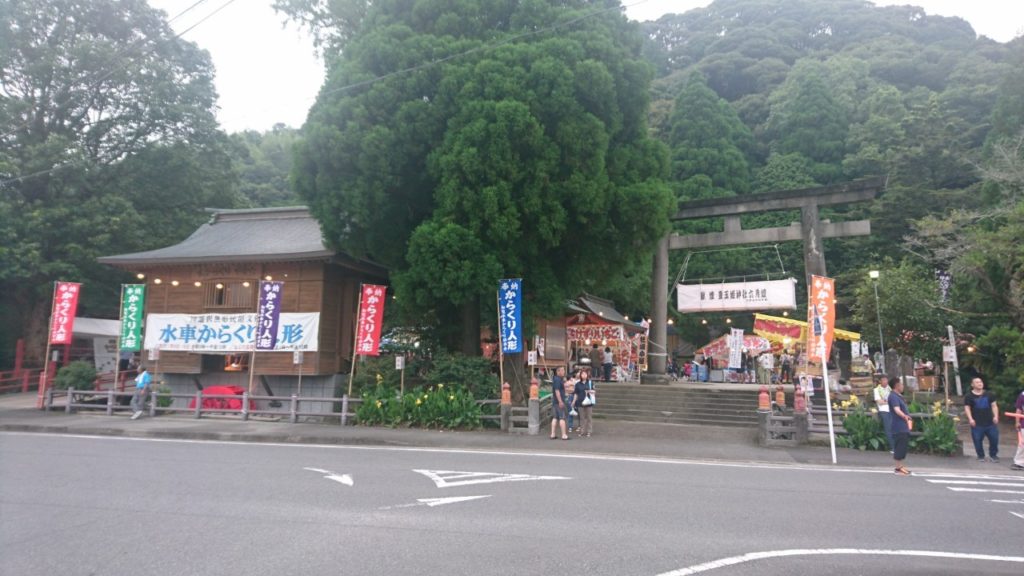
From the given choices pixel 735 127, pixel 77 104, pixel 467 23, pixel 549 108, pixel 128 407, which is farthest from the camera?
pixel 735 127

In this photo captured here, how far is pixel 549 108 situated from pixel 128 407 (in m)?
16.5

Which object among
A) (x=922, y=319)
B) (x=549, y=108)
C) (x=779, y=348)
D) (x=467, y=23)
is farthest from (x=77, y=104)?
(x=922, y=319)

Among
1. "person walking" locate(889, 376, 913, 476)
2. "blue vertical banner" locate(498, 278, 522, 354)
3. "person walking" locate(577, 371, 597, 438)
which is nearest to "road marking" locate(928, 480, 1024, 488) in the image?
"person walking" locate(889, 376, 913, 476)

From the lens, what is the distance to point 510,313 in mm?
15781

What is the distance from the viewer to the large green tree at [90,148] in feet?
87.6

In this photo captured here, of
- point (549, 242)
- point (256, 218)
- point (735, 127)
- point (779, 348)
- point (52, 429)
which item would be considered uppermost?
point (735, 127)

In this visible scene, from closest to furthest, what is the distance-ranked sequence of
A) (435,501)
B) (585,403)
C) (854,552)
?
(854,552)
(435,501)
(585,403)

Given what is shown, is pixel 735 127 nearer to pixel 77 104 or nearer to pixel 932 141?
pixel 932 141

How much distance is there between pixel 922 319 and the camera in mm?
22172

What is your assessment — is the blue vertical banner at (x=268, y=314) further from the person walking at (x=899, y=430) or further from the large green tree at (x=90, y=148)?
the person walking at (x=899, y=430)

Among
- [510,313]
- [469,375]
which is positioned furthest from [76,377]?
[510,313]

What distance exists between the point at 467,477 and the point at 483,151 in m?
8.61

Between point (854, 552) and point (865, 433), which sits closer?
point (854, 552)

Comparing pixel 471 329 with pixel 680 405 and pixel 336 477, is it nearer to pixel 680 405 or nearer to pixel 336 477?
pixel 680 405
